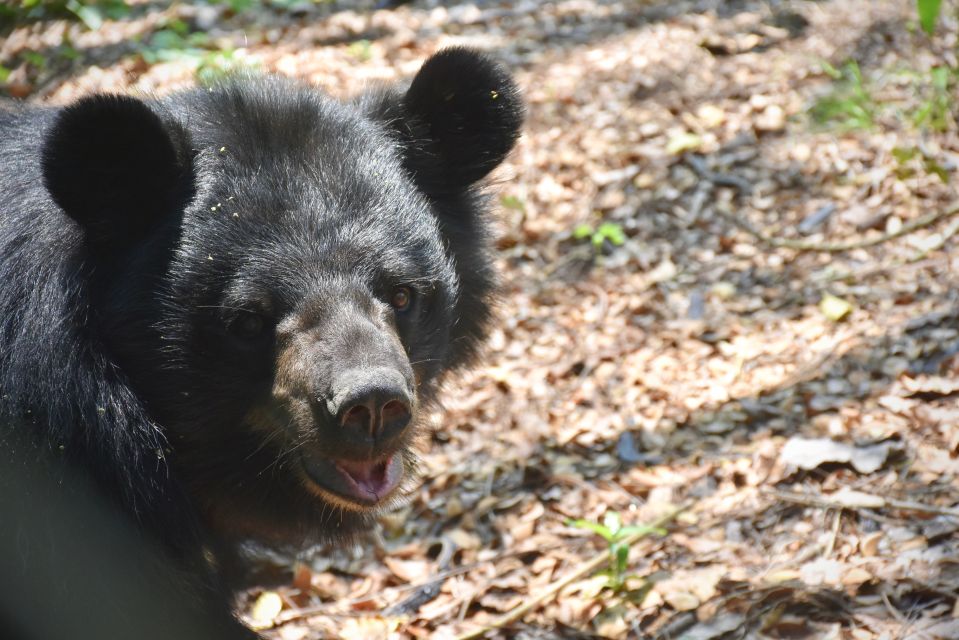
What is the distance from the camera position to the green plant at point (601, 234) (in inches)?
265

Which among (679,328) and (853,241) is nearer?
(679,328)

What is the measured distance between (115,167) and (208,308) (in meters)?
0.55

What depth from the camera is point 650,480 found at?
16.3 feet

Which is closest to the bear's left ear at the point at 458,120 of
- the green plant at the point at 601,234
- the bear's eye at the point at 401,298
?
the bear's eye at the point at 401,298

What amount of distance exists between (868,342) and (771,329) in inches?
24.3

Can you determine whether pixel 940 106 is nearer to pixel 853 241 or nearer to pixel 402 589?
pixel 853 241

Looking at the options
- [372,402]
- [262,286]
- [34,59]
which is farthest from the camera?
[34,59]

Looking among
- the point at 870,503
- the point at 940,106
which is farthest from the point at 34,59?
the point at 870,503

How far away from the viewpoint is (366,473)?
345 cm

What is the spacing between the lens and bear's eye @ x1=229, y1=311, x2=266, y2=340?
11.1 ft

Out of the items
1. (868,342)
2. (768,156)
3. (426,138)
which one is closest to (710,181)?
(768,156)

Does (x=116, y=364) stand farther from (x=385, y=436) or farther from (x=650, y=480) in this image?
(x=650, y=480)

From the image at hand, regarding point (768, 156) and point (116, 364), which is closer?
point (116, 364)

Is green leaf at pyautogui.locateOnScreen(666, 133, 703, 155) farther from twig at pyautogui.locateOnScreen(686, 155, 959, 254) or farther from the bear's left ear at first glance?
Answer: the bear's left ear
